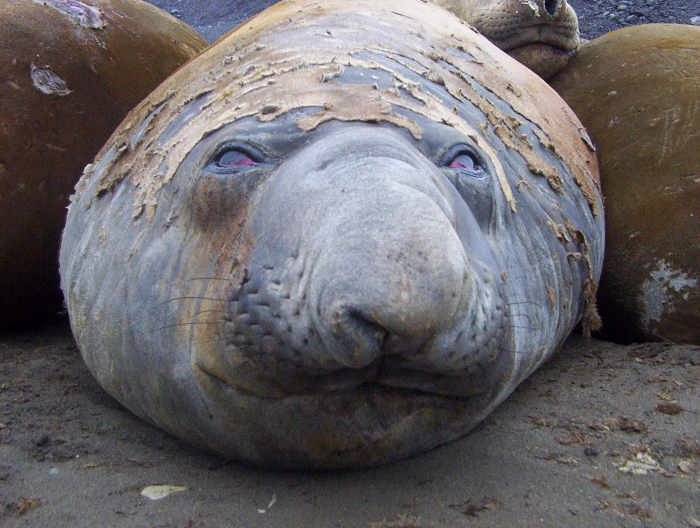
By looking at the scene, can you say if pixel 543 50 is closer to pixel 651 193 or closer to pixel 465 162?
pixel 651 193

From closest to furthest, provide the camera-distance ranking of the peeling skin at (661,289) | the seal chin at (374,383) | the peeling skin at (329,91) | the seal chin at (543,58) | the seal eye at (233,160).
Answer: the seal chin at (374,383), the seal eye at (233,160), the peeling skin at (329,91), the peeling skin at (661,289), the seal chin at (543,58)

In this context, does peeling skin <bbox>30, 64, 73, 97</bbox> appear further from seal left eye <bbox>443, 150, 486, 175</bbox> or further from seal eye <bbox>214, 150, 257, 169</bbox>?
seal left eye <bbox>443, 150, 486, 175</bbox>

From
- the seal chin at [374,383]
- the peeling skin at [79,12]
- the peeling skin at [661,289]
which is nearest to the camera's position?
the seal chin at [374,383]

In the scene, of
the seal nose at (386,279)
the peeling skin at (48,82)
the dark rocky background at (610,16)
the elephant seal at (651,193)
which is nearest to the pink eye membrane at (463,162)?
the seal nose at (386,279)

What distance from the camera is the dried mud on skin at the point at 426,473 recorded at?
71.7 inches

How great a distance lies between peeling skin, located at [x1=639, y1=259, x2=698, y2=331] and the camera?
3166 mm

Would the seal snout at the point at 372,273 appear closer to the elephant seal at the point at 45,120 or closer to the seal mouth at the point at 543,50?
the elephant seal at the point at 45,120

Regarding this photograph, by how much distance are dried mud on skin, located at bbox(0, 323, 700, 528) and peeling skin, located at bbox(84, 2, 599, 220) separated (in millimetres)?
667

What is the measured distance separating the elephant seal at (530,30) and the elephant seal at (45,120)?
1843mm

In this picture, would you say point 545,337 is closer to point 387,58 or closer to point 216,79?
point 387,58

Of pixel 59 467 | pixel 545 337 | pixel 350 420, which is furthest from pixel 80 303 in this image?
pixel 545 337

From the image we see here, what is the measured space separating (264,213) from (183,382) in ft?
1.62

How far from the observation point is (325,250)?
164 cm

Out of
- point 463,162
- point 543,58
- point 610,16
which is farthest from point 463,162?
point 610,16
